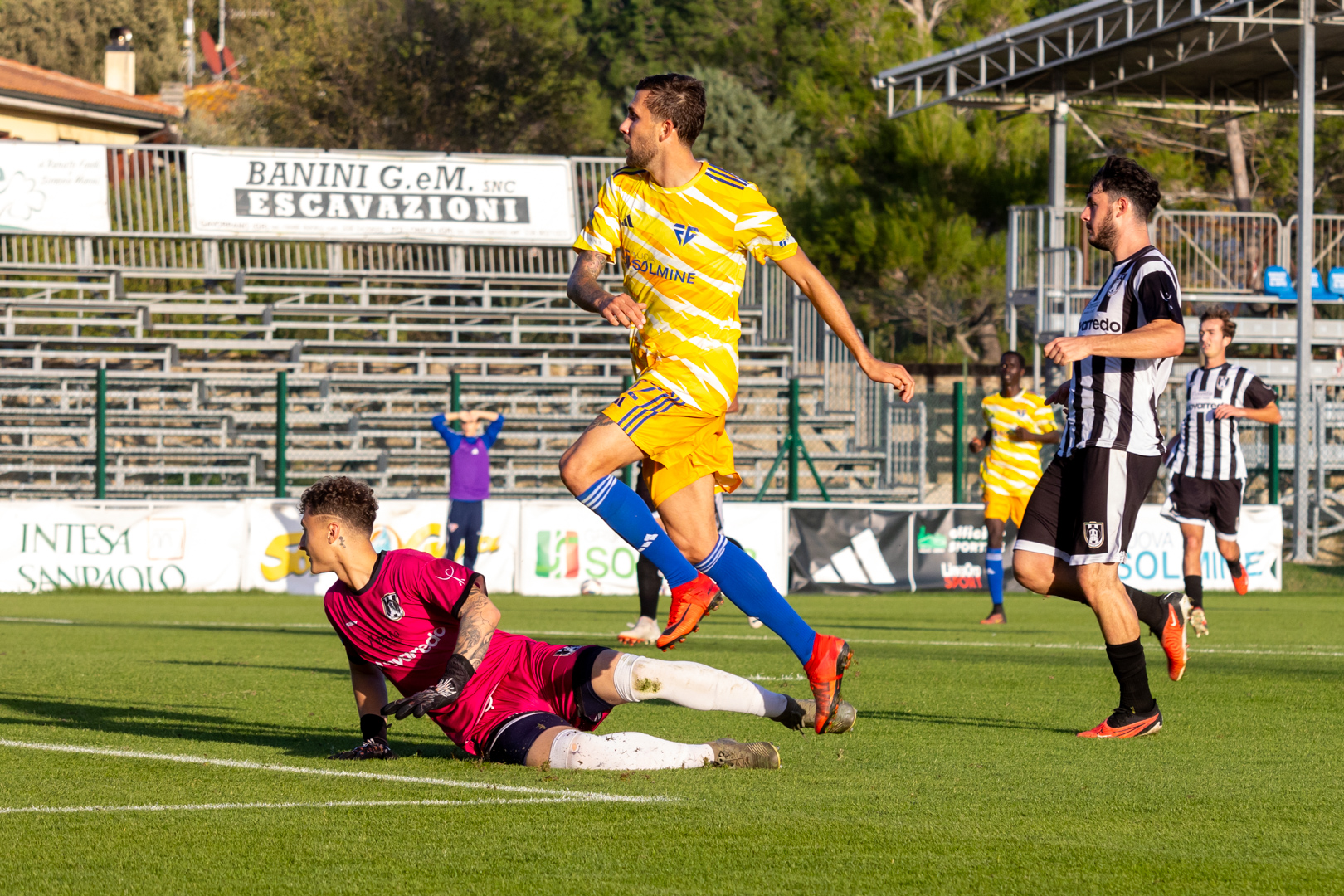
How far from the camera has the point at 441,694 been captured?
4.58 meters

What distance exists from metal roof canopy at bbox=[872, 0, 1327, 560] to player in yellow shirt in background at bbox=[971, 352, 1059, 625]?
807 centimetres

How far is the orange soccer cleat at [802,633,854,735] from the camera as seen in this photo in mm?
5410

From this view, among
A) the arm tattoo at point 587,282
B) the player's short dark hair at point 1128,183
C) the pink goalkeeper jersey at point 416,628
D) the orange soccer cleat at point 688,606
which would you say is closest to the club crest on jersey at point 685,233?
the arm tattoo at point 587,282

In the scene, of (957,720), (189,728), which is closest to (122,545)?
(189,728)

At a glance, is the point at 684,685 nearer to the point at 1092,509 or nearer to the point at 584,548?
the point at 1092,509

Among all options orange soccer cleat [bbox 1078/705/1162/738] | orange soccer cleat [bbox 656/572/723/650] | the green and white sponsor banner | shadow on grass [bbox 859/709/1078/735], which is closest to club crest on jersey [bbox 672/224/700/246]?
orange soccer cleat [bbox 656/572/723/650]

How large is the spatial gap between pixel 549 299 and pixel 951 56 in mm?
7790

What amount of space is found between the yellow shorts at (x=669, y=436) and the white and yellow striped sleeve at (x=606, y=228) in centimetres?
54

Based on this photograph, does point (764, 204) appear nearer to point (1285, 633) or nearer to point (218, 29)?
point (1285, 633)

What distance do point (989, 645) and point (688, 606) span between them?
566 centimetres

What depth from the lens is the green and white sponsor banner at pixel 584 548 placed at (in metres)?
17.4

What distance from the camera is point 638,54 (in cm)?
5772

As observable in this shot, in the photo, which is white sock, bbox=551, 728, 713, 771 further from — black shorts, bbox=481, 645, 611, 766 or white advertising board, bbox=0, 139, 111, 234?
white advertising board, bbox=0, 139, 111, 234

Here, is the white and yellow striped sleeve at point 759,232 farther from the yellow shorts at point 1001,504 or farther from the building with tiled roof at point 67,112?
the building with tiled roof at point 67,112
